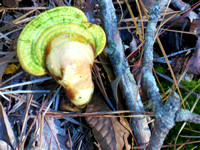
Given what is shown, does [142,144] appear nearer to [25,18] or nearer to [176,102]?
[176,102]

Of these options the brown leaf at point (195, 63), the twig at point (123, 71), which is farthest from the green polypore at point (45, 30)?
the brown leaf at point (195, 63)

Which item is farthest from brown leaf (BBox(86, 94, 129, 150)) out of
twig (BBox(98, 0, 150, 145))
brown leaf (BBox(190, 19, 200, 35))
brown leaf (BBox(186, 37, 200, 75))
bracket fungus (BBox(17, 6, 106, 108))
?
brown leaf (BBox(190, 19, 200, 35))

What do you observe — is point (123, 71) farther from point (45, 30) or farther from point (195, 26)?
point (195, 26)

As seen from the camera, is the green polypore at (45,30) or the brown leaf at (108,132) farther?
the brown leaf at (108,132)

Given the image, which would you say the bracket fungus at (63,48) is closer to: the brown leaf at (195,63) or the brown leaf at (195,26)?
the brown leaf at (195,63)

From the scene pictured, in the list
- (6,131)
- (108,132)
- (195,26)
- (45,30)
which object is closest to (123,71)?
(108,132)
